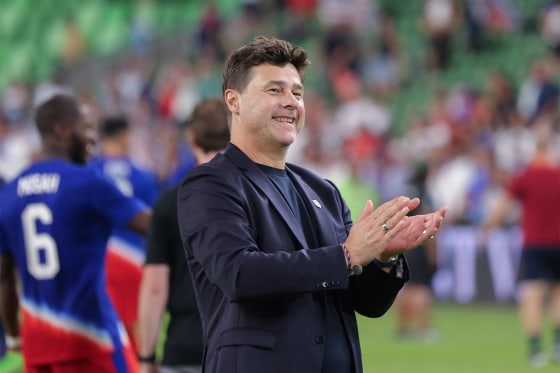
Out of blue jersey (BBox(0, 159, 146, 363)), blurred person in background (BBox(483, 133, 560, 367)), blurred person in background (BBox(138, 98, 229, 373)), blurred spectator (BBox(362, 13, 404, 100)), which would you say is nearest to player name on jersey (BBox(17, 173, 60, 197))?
blue jersey (BBox(0, 159, 146, 363))

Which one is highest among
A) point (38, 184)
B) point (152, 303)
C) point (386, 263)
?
point (38, 184)

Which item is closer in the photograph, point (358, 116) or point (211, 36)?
point (358, 116)

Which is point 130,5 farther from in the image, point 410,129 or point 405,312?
point 405,312

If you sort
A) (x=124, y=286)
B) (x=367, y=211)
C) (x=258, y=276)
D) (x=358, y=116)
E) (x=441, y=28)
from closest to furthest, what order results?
1. (x=258, y=276)
2. (x=367, y=211)
3. (x=124, y=286)
4. (x=358, y=116)
5. (x=441, y=28)

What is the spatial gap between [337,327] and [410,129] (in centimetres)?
1705

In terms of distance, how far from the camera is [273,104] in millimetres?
4336

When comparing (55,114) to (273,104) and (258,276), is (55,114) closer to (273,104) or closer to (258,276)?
(273,104)

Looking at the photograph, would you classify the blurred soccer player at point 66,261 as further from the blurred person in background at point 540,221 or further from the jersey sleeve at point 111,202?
the blurred person in background at point 540,221

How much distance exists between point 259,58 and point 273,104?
0.17 m

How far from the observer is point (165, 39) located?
28.0m

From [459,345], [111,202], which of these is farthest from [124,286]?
[459,345]

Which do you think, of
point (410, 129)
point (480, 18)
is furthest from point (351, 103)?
point (480, 18)

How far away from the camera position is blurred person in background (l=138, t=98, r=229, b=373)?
6.23 meters

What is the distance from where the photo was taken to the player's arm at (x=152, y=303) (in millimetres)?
6348
